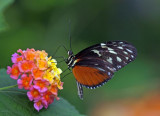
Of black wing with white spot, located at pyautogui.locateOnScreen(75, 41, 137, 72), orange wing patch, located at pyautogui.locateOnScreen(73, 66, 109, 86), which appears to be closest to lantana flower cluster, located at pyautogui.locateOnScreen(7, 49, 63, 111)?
orange wing patch, located at pyautogui.locateOnScreen(73, 66, 109, 86)

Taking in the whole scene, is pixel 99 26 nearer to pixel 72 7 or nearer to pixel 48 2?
pixel 72 7

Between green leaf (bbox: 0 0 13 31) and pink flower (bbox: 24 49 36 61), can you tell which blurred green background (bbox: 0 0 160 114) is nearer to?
green leaf (bbox: 0 0 13 31)

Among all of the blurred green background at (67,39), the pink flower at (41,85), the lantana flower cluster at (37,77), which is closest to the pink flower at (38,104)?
the lantana flower cluster at (37,77)

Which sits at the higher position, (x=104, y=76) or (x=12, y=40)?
(x=12, y=40)

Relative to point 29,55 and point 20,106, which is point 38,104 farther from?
point 29,55

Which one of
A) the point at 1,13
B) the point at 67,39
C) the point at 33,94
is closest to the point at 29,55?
the point at 33,94

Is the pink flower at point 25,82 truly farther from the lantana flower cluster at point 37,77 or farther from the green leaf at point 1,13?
the green leaf at point 1,13

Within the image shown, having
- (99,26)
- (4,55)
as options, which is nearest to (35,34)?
(4,55)

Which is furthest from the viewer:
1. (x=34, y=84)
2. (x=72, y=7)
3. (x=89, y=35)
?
(x=89, y=35)

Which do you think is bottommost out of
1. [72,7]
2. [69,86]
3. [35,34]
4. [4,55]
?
[69,86]
